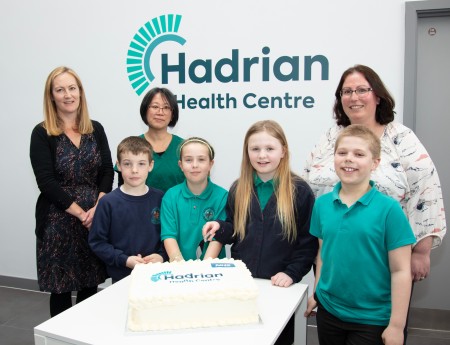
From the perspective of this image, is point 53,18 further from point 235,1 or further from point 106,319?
point 106,319

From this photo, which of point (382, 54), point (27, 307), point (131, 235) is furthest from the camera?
point (27, 307)

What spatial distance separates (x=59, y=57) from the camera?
3748 mm

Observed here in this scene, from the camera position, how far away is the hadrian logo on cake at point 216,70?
3135 millimetres

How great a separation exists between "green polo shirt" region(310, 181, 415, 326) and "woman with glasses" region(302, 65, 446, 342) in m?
0.26

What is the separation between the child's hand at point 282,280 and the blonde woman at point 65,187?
3.66 ft

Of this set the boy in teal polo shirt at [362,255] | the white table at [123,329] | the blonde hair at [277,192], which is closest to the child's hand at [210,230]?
the blonde hair at [277,192]

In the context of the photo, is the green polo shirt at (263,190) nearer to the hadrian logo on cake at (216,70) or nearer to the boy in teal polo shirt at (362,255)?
the boy in teal polo shirt at (362,255)

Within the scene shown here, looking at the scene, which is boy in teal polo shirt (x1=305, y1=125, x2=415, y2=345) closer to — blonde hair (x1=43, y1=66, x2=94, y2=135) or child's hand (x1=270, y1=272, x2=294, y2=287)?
child's hand (x1=270, y1=272, x2=294, y2=287)

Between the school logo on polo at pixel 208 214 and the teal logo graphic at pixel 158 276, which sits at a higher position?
the school logo on polo at pixel 208 214

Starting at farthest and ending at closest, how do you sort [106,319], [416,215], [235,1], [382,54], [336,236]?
1. [235,1]
2. [382,54]
3. [416,215]
4. [336,236]
5. [106,319]

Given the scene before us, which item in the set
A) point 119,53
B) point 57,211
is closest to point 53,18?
point 119,53

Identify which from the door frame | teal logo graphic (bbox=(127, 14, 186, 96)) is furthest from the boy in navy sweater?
the door frame

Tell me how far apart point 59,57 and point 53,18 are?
330 mm

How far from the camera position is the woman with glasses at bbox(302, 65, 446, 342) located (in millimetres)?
1804
